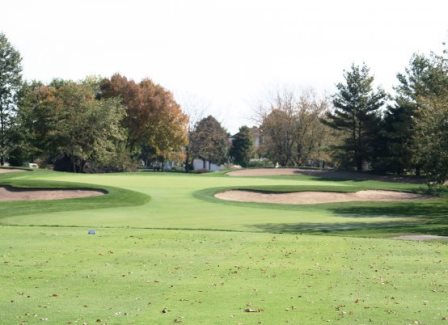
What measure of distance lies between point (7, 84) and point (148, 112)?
60.9ft

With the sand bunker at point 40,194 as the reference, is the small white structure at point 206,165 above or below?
above

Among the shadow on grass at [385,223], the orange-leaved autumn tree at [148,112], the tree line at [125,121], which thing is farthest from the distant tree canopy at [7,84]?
the shadow on grass at [385,223]

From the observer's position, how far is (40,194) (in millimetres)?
36094

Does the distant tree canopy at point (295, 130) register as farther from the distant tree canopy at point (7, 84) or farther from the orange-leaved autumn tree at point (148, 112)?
the distant tree canopy at point (7, 84)

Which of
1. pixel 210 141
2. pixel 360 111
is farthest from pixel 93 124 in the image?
pixel 210 141

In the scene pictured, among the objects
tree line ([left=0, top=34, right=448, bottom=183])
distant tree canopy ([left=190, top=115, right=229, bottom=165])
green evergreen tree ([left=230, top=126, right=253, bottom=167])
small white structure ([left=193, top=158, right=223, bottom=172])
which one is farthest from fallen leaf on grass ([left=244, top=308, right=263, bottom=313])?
green evergreen tree ([left=230, top=126, right=253, bottom=167])

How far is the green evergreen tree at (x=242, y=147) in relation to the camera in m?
132

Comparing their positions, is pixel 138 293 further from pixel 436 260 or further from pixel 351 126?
pixel 351 126

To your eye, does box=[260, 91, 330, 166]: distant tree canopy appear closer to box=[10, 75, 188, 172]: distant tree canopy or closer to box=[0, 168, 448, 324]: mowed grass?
box=[10, 75, 188, 172]: distant tree canopy

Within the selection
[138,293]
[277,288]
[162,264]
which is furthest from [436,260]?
[138,293]

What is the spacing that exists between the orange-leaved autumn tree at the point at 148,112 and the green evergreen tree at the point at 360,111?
79.3ft

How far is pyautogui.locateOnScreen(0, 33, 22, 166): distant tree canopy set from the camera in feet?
239

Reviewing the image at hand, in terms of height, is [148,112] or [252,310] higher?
[148,112]

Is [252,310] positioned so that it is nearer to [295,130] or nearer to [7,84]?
[7,84]
